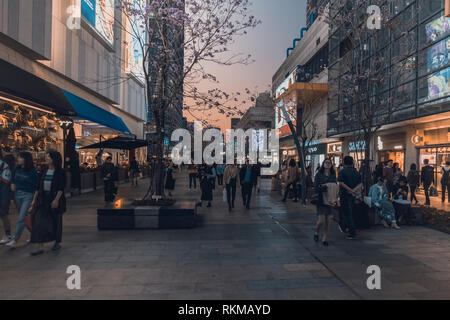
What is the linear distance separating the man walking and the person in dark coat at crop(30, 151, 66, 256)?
5.77 m

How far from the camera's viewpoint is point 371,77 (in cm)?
1039

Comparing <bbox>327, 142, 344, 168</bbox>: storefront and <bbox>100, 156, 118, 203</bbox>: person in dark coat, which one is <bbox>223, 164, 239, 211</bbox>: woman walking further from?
<bbox>327, 142, 344, 168</bbox>: storefront

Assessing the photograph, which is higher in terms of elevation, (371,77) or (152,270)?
(371,77)

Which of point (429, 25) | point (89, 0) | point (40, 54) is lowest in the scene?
point (40, 54)

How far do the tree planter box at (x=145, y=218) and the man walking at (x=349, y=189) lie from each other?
142 inches

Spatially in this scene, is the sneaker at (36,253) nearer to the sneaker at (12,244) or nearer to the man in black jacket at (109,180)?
the sneaker at (12,244)

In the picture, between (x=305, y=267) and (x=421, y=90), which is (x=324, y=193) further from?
(x=421, y=90)

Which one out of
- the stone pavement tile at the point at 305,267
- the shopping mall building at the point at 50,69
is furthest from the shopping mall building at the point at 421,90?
the shopping mall building at the point at 50,69

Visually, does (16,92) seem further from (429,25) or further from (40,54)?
(429,25)

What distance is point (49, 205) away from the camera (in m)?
5.76

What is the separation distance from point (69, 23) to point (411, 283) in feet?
62.8

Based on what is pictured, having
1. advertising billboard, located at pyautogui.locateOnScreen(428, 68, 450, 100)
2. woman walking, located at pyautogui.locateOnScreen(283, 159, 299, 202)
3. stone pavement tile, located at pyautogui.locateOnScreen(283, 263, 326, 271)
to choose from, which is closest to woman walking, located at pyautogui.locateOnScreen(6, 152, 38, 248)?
stone pavement tile, located at pyautogui.locateOnScreen(283, 263, 326, 271)

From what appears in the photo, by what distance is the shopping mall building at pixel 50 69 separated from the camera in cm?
1203
